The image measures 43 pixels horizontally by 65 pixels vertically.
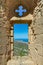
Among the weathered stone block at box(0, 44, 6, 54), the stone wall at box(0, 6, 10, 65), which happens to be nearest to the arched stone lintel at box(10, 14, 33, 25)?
the stone wall at box(0, 6, 10, 65)

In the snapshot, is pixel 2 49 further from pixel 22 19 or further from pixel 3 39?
pixel 22 19

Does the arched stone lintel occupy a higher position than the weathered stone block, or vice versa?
the arched stone lintel

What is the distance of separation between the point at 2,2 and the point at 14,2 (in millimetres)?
398

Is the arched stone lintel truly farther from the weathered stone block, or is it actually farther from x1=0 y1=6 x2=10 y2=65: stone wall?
the weathered stone block

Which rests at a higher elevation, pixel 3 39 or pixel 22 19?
pixel 22 19

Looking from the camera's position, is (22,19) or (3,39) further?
(22,19)

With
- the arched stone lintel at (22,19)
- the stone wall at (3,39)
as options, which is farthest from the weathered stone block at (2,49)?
the arched stone lintel at (22,19)

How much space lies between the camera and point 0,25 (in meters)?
4.51

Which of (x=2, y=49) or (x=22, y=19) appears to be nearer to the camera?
(x=2, y=49)

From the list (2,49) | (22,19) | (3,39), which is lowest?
(2,49)

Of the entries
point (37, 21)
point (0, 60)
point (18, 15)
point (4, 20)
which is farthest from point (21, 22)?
point (0, 60)

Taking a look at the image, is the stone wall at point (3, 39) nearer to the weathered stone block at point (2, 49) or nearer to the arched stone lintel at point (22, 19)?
the weathered stone block at point (2, 49)

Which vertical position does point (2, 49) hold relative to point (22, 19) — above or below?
below

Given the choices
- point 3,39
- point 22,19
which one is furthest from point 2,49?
point 22,19
